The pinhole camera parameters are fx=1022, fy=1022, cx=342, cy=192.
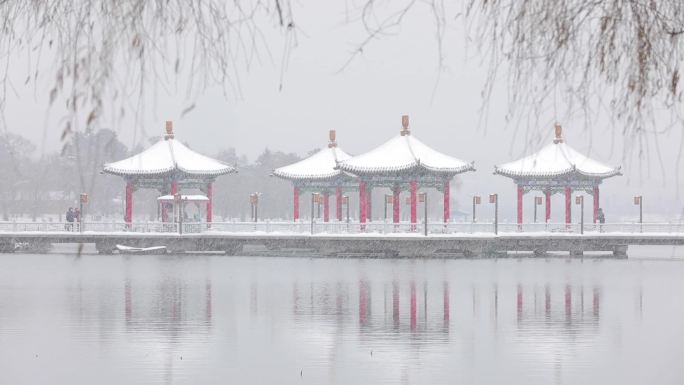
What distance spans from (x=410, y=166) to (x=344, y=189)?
589 centimetres

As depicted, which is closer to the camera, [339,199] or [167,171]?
[167,171]

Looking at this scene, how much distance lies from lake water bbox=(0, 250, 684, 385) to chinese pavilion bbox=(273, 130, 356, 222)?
12882 millimetres

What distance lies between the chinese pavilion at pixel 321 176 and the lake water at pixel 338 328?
12882 millimetres

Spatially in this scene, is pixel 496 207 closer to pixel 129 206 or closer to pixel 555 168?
pixel 555 168

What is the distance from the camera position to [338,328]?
13.9 meters

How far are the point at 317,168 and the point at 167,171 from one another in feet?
19.3

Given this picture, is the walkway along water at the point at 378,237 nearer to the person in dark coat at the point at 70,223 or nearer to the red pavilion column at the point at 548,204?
the person in dark coat at the point at 70,223

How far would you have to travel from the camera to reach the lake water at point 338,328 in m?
9.96

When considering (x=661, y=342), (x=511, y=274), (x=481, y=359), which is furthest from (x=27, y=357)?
(x=511, y=274)

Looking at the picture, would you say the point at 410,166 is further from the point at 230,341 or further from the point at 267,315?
the point at 230,341

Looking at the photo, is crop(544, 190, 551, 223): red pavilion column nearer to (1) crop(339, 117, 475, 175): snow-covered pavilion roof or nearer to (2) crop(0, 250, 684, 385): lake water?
(1) crop(339, 117, 475, 175): snow-covered pavilion roof

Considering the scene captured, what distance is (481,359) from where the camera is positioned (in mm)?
10953

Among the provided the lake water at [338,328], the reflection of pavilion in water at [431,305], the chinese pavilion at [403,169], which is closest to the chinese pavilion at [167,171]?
the chinese pavilion at [403,169]

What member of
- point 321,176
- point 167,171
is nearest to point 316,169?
point 321,176
